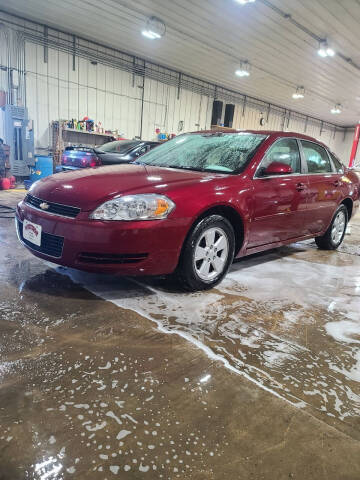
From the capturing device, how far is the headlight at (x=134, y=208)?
204cm

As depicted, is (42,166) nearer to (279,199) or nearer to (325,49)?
(279,199)

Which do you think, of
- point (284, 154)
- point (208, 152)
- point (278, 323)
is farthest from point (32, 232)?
point (284, 154)

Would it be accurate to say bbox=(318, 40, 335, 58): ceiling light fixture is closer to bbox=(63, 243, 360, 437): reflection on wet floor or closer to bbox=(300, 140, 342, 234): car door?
bbox=(300, 140, 342, 234): car door

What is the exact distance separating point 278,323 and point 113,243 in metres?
1.13

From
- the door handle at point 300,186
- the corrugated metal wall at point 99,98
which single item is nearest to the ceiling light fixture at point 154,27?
the corrugated metal wall at point 99,98

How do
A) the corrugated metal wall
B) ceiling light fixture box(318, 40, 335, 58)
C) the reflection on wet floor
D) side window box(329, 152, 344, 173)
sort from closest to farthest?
the reflection on wet floor → side window box(329, 152, 344, 173) → ceiling light fixture box(318, 40, 335, 58) → the corrugated metal wall

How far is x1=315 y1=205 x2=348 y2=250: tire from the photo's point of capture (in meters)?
3.96

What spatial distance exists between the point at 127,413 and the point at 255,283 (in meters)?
1.72

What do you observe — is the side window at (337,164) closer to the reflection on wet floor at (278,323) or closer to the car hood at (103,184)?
the reflection on wet floor at (278,323)

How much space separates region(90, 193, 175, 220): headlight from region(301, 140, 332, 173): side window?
192 cm

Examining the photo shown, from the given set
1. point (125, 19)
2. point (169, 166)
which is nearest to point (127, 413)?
point (169, 166)

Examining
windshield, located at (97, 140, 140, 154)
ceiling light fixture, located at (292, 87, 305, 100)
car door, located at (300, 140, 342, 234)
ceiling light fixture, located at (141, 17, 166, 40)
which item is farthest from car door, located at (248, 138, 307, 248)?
ceiling light fixture, located at (292, 87, 305, 100)

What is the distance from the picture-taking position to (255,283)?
2.76 metres

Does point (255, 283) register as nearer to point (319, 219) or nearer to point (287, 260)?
point (287, 260)
